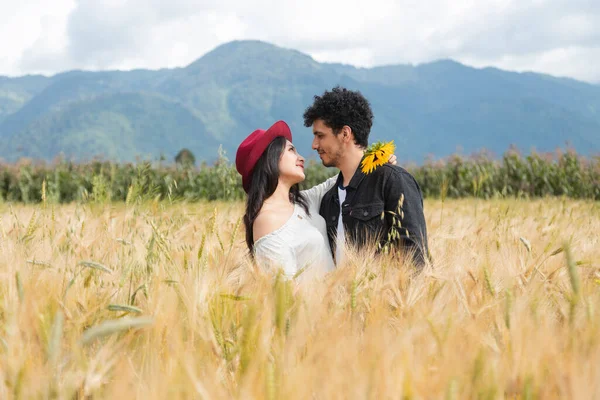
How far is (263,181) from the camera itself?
11.6ft

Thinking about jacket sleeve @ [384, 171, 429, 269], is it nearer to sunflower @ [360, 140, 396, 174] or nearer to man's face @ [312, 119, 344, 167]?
sunflower @ [360, 140, 396, 174]

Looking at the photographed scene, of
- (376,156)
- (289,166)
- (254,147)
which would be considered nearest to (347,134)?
(376,156)

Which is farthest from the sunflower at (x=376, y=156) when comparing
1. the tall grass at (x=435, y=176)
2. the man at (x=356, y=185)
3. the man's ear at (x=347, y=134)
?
the tall grass at (x=435, y=176)

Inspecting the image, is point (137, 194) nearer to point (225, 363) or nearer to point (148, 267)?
point (148, 267)

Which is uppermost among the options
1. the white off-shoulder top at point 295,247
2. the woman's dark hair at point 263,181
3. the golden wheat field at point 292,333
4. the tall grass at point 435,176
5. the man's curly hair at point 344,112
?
the man's curly hair at point 344,112

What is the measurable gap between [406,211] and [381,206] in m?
0.19

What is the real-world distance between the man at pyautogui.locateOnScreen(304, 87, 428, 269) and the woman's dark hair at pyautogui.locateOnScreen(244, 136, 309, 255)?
1.38ft

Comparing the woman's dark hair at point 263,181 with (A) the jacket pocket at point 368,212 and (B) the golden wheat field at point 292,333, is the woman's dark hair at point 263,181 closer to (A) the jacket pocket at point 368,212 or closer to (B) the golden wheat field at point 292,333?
(A) the jacket pocket at point 368,212

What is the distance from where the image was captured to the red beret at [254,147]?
3.58 metres

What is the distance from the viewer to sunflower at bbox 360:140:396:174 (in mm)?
3613

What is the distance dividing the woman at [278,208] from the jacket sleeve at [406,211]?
25cm

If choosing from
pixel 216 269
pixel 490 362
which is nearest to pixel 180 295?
pixel 216 269

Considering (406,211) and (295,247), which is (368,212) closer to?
(406,211)

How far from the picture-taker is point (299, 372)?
3.53 ft
